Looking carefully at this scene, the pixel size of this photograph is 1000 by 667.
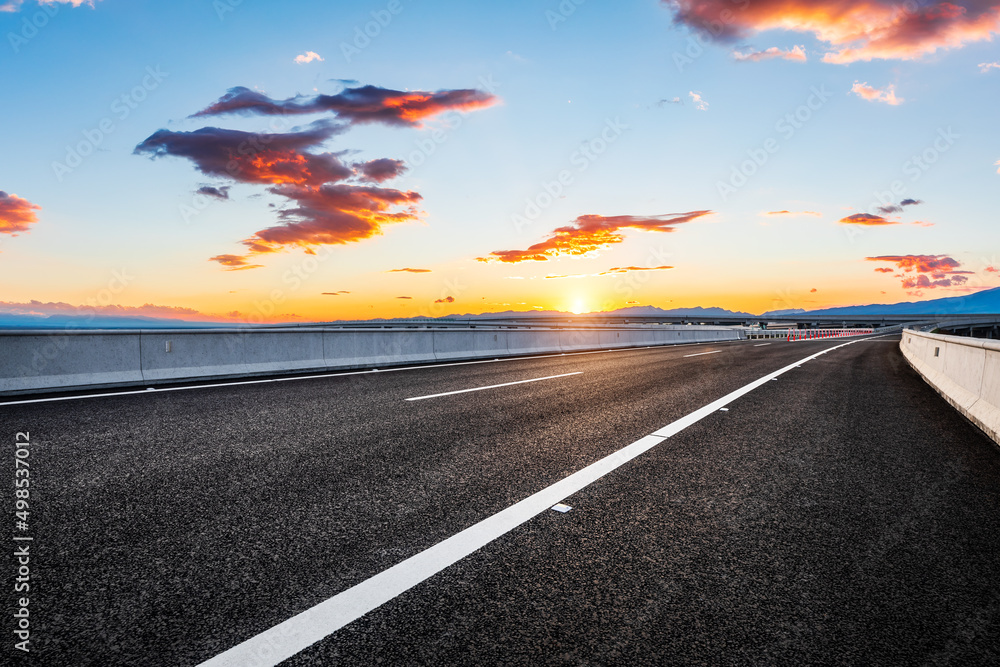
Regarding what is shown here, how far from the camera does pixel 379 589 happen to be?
255 cm

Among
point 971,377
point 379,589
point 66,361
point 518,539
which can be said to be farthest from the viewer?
point 66,361

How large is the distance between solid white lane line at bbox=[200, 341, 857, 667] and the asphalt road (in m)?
0.06

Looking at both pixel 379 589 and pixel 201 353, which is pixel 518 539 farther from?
pixel 201 353

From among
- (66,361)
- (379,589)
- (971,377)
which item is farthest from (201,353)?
(971,377)

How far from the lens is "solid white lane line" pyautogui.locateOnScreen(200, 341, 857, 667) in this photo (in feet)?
6.89

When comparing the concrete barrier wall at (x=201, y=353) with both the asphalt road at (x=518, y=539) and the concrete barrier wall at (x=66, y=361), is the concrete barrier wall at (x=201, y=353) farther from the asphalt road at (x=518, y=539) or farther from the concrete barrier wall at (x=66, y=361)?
the asphalt road at (x=518, y=539)

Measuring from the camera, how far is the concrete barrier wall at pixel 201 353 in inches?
365

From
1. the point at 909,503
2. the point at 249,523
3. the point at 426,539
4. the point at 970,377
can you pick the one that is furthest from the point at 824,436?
the point at 249,523

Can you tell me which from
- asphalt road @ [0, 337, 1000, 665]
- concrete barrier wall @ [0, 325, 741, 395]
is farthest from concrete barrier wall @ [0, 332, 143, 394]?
asphalt road @ [0, 337, 1000, 665]

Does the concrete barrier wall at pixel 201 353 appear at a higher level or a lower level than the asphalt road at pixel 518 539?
higher

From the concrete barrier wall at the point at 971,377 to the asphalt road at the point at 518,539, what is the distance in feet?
2.08

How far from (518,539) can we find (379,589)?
2.84ft

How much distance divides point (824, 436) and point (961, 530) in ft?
9.20

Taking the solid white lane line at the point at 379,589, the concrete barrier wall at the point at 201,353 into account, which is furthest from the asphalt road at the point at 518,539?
the concrete barrier wall at the point at 201,353
